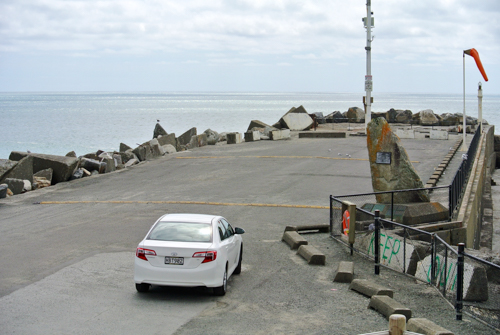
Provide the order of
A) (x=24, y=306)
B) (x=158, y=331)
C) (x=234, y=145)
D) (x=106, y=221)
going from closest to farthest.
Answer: (x=158, y=331) < (x=24, y=306) < (x=106, y=221) < (x=234, y=145)

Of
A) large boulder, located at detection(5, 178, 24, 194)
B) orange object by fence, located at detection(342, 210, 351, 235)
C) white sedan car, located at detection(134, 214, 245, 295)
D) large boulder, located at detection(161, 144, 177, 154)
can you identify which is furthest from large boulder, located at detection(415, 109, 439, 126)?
white sedan car, located at detection(134, 214, 245, 295)

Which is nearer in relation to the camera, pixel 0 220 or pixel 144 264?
pixel 144 264

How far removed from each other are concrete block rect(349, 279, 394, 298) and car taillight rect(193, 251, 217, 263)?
2.62m

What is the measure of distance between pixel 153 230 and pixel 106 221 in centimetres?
Answer: 680

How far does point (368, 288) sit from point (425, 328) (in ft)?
8.30

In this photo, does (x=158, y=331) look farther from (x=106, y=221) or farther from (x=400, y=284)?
(x=106, y=221)

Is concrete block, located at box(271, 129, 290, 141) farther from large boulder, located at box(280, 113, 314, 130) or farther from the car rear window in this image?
the car rear window

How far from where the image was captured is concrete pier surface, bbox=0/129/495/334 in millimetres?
8922

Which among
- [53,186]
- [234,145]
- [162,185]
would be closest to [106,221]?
[162,185]

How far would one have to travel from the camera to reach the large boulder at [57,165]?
84.3ft

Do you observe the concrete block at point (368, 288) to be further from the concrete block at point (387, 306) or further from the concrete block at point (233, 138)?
the concrete block at point (233, 138)

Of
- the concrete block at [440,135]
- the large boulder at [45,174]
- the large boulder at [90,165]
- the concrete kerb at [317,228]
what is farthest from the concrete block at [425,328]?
the concrete block at [440,135]

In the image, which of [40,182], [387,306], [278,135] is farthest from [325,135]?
[387,306]

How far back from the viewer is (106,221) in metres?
17.0
